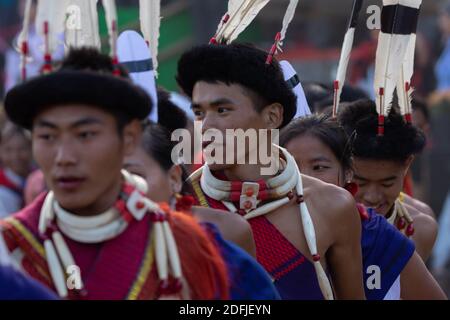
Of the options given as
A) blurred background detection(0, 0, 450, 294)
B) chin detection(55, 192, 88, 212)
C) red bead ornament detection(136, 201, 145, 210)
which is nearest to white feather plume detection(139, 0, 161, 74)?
red bead ornament detection(136, 201, 145, 210)

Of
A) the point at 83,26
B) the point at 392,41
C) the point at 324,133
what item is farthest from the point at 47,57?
the point at 324,133

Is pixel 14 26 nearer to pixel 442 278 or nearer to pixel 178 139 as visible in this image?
pixel 442 278

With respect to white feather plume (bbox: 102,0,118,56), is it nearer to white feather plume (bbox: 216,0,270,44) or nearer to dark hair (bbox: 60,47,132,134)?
dark hair (bbox: 60,47,132,134)

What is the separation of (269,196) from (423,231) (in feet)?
5.23

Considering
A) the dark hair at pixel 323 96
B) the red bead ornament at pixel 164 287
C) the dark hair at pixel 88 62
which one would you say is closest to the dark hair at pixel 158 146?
the dark hair at pixel 88 62

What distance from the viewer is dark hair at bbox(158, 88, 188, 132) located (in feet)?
17.6

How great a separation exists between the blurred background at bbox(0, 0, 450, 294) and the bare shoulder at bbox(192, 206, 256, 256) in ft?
20.2

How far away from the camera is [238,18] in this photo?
577 cm

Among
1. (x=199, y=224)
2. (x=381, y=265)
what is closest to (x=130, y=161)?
(x=199, y=224)

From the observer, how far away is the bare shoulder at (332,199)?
5785 millimetres

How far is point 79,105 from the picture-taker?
402cm

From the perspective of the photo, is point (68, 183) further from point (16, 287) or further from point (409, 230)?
point (409, 230)

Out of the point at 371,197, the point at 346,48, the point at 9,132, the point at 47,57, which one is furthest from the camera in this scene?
the point at 9,132
